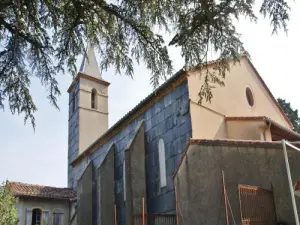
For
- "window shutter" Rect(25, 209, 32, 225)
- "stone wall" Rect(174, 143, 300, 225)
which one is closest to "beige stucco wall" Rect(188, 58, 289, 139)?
"stone wall" Rect(174, 143, 300, 225)

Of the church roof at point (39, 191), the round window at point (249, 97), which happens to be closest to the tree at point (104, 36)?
the round window at point (249, 97)

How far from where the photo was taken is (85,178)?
22734 millimetres

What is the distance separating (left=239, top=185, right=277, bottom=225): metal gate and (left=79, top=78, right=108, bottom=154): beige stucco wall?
2075 centimetres

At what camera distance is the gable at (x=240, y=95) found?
15742 mm

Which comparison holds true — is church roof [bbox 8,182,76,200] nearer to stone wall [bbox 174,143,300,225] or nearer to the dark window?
the dark window

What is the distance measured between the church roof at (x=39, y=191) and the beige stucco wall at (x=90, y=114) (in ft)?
10.8

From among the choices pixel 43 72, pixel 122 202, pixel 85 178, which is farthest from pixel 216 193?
pixel 85 178

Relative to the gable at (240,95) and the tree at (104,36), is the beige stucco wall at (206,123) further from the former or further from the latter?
the tree at (104,36)

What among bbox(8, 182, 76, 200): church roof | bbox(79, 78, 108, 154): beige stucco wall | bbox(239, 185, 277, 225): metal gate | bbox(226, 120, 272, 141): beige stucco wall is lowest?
bbox(239, 185, 277, 225): metal gate

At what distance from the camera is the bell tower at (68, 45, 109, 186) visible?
95.5 ft

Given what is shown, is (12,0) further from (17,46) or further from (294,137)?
(294,137)

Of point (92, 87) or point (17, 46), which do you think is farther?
point (92, 87)

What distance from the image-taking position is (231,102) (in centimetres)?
1683

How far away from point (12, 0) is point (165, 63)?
2504 millimetres
